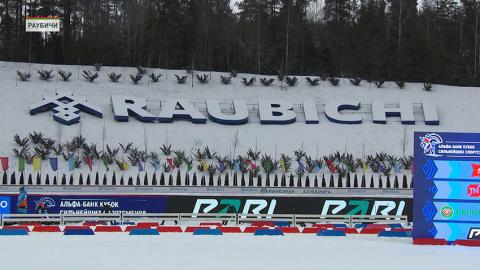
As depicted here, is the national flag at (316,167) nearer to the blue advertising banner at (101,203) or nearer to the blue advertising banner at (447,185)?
the blue advertising banner at (101,203)

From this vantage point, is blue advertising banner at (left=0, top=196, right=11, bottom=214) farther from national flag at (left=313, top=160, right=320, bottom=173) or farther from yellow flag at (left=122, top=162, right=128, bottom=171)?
national flag at (left=313, top=160, right=320, bottom=173)

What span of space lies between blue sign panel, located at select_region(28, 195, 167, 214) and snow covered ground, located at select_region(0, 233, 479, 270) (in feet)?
24.9

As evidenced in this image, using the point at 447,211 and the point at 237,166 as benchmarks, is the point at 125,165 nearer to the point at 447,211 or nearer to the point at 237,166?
the point at 237,166

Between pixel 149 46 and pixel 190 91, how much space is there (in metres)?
12.7

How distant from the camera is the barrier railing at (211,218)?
1976cm

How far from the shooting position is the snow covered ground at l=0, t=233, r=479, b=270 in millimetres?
9633

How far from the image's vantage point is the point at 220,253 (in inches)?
439

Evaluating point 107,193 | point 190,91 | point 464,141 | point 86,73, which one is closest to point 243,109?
point 190,91

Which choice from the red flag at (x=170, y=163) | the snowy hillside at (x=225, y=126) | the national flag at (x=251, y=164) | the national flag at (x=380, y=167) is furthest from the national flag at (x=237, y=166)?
the national flag at (x=380, y=167)

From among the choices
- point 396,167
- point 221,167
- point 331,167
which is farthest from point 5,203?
point 396,167

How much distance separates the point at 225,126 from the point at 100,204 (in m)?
14.3

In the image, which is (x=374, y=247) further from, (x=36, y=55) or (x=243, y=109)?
(x=36, y=55)

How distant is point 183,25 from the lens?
52.1 metres

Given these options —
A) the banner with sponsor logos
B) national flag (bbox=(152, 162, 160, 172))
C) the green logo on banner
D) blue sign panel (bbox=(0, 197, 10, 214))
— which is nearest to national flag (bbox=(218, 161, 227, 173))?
national flag (bbox=(152, 162, 160, 172))
